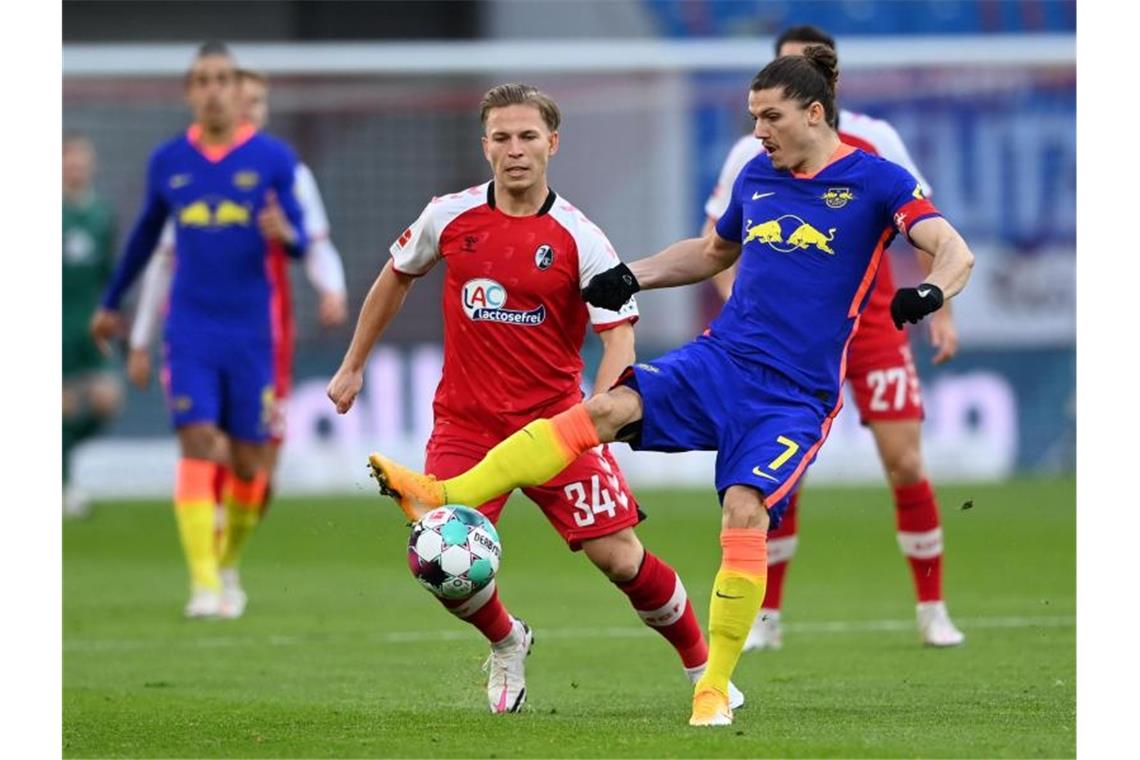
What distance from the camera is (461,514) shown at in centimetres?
674

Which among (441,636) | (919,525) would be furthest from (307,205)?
(919,525)

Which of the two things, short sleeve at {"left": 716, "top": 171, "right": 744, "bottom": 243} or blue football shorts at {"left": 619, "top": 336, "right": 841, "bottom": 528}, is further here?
short sleeve at {"left": 716, "top": 171, "right": 744, "bottom": 243}

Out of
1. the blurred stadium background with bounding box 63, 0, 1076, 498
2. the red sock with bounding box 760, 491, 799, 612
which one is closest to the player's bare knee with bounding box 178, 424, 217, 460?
the red sock with bounding box 760, 491, 799, 612

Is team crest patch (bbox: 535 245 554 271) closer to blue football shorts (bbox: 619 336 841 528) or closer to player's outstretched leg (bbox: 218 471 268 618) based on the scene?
blue football shorts (bbox: 619 336 841 528)

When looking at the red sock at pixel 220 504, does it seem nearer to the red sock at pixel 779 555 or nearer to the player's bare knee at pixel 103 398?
the red sock at pixel 779 555

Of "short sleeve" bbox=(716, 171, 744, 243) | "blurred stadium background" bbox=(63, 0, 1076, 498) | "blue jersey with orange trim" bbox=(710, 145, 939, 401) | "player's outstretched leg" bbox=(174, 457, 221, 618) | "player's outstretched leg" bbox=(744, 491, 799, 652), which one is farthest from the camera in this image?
"blurred stadium background" bbox=(63, 0, 1076, 498)

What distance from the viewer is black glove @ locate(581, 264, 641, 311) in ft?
23.1

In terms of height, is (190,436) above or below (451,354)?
below

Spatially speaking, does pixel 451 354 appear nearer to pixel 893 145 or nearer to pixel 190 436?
pixel 893 145

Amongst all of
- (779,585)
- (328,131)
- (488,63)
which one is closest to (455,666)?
(779,585)

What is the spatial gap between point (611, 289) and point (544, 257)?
350mm

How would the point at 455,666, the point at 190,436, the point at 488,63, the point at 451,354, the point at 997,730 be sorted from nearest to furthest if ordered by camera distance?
the point at 997,730, the point at 451,354, the point at 455,666, the point at 190,436, the point at 488,63

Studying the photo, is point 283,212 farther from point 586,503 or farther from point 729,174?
point 586,503
